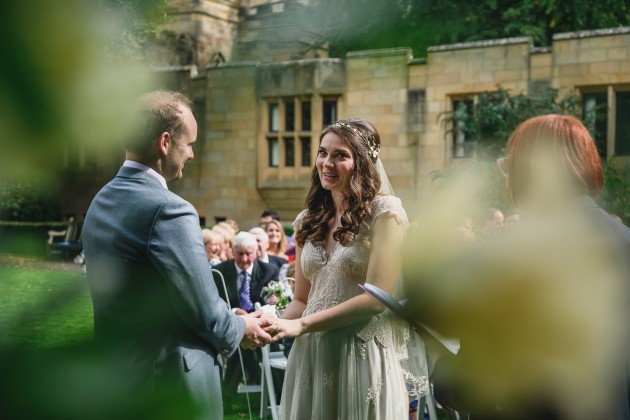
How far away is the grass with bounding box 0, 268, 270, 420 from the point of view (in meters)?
0.50

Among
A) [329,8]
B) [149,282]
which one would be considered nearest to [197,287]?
[149,282]

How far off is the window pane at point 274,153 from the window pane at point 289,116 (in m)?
0.42

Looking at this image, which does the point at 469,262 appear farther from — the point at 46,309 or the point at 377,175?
the point at 377,175

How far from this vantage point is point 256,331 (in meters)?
2.81

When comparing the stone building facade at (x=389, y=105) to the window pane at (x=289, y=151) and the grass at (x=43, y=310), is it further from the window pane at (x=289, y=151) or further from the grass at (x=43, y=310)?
the grass at (x=43, y=310)

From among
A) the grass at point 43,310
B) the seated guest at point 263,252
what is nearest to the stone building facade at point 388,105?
the seated guest at point 263,252

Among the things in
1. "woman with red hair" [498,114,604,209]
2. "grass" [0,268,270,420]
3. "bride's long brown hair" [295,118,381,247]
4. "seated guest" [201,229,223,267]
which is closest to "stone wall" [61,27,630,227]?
"seated guest" [201,229,223,267]

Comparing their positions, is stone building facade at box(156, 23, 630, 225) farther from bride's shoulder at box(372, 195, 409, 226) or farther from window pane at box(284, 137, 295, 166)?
bride's shoulder at box(372, 195, 409, 226)

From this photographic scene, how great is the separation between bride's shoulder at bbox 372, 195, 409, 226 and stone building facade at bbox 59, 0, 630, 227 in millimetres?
8626

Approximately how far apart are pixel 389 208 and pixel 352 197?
18 cm

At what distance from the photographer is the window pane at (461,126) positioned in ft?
43.5

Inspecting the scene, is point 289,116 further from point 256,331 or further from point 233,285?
point 256,331

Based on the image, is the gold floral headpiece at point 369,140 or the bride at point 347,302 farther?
the gold floral headpiece at point 369,140

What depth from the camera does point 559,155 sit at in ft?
5.98
